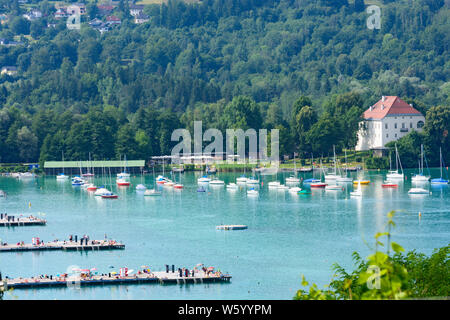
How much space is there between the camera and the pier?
69.8 m

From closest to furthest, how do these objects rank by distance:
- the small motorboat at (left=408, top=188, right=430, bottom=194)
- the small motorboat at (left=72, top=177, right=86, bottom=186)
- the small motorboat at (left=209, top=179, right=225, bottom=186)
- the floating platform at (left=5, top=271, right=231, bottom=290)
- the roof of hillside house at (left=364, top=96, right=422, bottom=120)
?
the floating platform at (left=5, top=271, right=231, bottom=290), the small motorboat at (left=408, top=188, right=430, bottom=194), the small motorboat at (left=209, top=179, right=225, bottom=186), the small motorboat at (left=72, top=177, right=86, bottom=186), the roof of hillside house at (left=364, top=96, right=422, bottom=120)

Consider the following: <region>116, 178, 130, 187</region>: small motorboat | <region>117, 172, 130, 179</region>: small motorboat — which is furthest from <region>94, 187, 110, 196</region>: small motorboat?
<region>117, 172, 130, 179</region>: small motorboat

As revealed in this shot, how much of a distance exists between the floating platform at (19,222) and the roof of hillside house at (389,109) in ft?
212

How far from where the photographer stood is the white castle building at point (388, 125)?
122688 millimetres

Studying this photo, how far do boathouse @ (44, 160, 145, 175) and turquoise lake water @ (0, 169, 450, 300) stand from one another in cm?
1700

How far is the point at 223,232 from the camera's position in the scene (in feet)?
211

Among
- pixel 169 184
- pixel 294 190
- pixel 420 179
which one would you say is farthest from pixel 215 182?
pixel 420 179

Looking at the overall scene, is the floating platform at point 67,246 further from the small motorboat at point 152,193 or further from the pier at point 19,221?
the small motorboat at point 152,193

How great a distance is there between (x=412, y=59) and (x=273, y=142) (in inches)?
3552

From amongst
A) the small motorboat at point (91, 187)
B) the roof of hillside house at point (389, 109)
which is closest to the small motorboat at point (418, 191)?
the small motorboat at point (91, 187)

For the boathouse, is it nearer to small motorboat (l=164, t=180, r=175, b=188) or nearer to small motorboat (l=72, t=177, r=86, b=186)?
small motorboat (l=72, t=177, r=86, b=186)

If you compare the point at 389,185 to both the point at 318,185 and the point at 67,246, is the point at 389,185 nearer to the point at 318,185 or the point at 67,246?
the point at 318,185

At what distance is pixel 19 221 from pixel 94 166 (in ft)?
169
